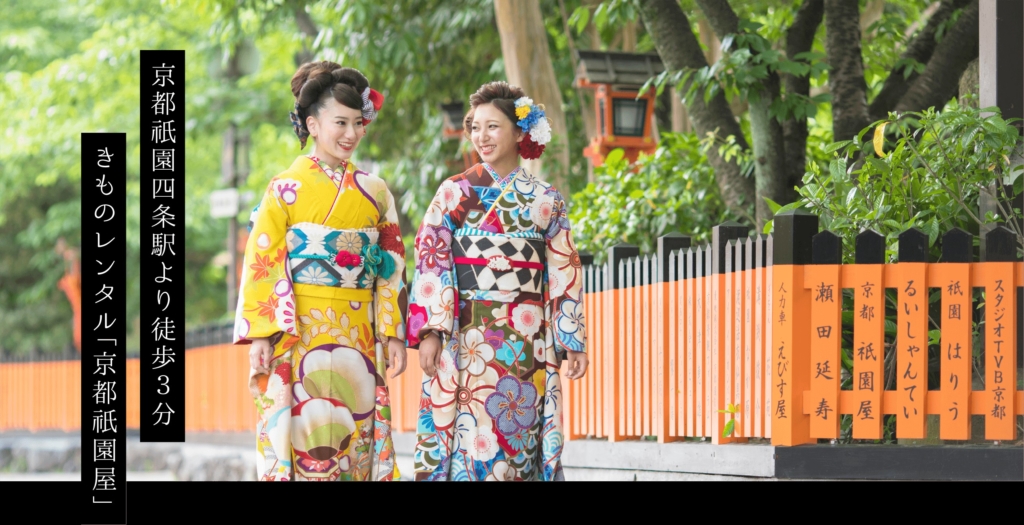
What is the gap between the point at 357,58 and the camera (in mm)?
11969

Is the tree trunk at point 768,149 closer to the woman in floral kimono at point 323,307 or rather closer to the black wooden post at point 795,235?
the black wooden post at point 795,235

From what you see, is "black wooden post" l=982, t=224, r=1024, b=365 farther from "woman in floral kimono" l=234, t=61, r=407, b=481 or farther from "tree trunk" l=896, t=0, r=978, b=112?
"tree trunk" l=896, t=0, r=978, b=112

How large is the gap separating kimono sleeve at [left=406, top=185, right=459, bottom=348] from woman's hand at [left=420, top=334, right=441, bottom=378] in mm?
30

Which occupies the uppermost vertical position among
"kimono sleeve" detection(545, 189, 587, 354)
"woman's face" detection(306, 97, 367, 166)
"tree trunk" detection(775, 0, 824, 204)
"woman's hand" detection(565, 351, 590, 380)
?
"tree trunk" detection(775, 0, 824, 204)

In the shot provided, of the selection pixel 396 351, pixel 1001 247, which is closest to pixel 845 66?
pixel 1001 247

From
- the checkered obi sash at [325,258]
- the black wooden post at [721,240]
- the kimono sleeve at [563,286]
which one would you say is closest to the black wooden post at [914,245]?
the black wooden post at [721,240]

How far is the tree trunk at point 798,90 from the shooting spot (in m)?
8.20

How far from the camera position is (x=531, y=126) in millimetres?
4941

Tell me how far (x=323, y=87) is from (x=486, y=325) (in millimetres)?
1126

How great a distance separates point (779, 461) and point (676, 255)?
1.60 metres

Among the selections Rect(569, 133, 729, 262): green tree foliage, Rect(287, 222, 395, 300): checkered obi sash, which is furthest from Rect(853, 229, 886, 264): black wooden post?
Rect(569, 133, 729, 262): green tree foliage

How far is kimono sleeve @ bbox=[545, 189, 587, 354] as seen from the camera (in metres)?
4.88
